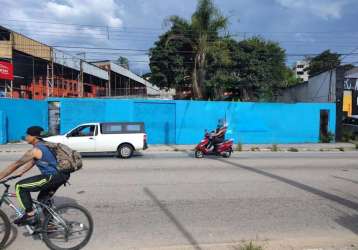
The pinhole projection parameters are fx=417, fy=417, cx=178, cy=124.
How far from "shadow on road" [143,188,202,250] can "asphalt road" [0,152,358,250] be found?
14mm

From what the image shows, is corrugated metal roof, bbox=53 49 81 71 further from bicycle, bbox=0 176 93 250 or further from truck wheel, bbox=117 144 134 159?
bicycle, bbox=0 176 93 250

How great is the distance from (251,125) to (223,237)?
19460 millimetres

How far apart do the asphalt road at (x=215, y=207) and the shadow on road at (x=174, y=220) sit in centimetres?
1

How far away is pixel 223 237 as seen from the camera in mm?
6027

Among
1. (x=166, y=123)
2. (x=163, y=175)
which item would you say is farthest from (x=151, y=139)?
(x=163, y=175)

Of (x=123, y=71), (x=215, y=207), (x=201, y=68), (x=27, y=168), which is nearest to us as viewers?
(x=27, y=168)

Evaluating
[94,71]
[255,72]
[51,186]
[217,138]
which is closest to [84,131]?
[217,138]

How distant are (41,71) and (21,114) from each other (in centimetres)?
3193

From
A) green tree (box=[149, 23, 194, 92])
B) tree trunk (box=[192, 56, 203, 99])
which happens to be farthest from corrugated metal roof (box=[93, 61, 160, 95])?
tree trunk (box=[192, 56, 203, 99])

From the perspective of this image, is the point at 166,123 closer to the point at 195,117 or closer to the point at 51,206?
the point at 195,117

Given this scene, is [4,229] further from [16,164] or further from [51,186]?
[16,164]

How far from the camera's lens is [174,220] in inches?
271

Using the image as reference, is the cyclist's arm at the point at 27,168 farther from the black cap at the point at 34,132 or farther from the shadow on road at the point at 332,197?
the shadow on road at the point at 332,197

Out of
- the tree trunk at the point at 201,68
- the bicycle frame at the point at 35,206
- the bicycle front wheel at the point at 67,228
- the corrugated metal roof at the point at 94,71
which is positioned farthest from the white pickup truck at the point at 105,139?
the corrugated metal roof at the point at 94,71
